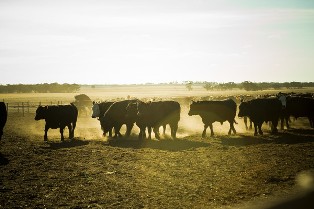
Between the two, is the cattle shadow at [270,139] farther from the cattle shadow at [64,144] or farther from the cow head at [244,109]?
the cattle shadow at [64,144]

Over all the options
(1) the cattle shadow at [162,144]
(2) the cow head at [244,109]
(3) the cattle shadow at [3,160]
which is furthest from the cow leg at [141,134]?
(3) the cattle shadow at [3,160]

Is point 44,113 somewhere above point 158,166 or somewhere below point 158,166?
above

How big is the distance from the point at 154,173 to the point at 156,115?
9.37m

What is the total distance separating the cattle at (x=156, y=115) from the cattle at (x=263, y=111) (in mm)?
4537

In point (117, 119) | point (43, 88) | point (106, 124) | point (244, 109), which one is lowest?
point (106, 124)

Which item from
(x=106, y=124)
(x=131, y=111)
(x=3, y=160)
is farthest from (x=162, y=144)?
(x=3, y=160)

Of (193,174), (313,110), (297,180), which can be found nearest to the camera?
(297,180)

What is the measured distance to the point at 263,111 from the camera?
20.1 m

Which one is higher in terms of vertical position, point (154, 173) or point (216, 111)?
point (216, 111)

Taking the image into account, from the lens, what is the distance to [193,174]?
10430mm

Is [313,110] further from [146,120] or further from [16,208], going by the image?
[16,208]

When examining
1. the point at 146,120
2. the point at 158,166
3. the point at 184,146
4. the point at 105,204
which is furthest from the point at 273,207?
the point at 146,120

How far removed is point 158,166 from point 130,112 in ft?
29.4

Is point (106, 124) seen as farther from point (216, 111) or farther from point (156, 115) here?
point (216, 111)
